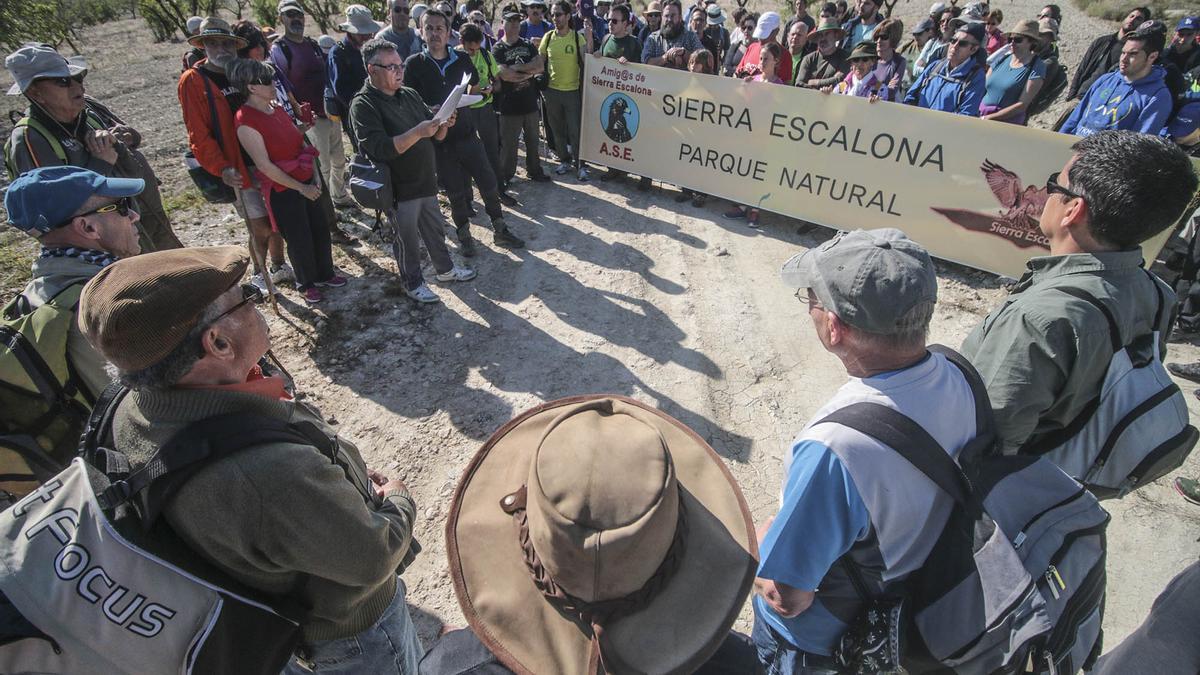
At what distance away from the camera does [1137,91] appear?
15.9ft

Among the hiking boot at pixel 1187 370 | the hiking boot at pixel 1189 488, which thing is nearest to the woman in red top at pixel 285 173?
the hiking boot at pixel 1189 488

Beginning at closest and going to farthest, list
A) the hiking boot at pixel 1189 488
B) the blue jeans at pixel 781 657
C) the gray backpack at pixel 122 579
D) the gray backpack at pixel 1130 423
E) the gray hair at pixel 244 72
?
the gray backpack at pixel 122 579
the blue jeans at pixel 781 657
the gray backpack at pixel 1130 423
the hiking boot at pixel 1189 488
the gray hair at pixel 244 72

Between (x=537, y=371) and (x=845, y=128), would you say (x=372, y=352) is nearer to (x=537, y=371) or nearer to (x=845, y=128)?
(x=537, y=371)

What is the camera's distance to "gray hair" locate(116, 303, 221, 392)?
1374 millimetres

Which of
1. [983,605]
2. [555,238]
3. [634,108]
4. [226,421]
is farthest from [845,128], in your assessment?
[226,421]

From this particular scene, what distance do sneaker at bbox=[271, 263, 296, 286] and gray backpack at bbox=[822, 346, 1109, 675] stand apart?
220 inches

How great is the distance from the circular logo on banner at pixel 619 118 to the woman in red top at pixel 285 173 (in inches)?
163

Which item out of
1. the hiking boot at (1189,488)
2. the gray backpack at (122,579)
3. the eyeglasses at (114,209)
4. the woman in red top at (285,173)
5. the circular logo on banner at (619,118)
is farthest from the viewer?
the circular logo on banner at (619,118)

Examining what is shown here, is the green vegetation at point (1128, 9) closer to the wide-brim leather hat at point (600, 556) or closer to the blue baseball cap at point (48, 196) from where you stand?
the wide-brim leather hat at point (600, 556)

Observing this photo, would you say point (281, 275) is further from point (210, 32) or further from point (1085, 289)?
point (1085, 289)

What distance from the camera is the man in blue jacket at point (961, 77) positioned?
19.0 feet

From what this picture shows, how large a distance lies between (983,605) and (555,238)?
5611 mm

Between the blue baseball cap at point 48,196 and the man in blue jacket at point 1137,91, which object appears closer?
the blue baseball cap at point 48,196

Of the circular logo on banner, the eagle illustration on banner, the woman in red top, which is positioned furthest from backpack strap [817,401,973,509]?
the circular logo on banner
